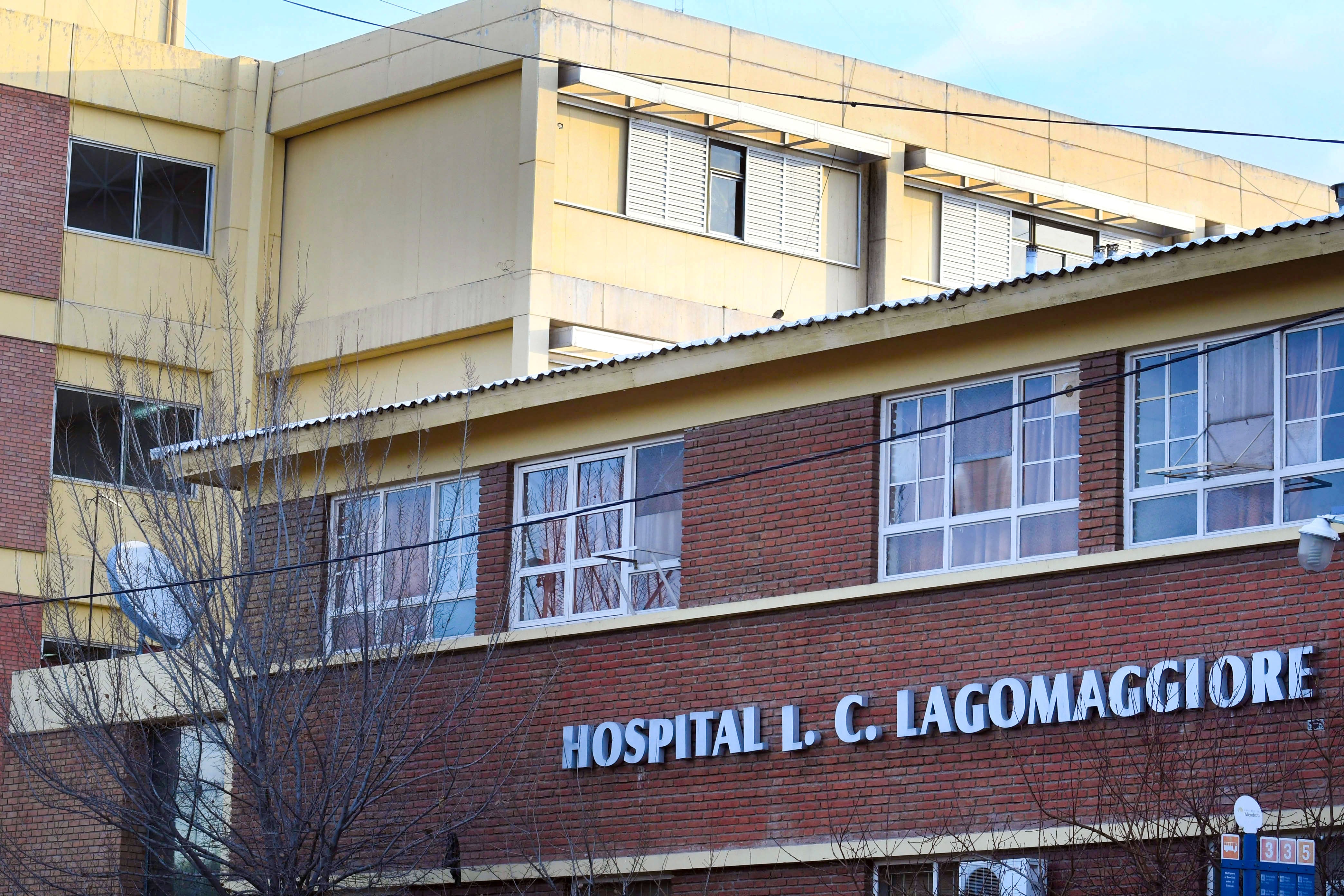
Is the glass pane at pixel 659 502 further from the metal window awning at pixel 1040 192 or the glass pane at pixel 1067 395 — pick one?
the metal window awning at pixel 1040 192

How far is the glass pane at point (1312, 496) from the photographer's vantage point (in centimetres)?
1598

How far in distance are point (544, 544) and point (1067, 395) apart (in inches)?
239

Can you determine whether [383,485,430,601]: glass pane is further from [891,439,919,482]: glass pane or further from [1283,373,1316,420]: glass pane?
[1283,373,1316,420]: glass pane

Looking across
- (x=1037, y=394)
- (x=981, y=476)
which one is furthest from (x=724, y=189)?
(x=1037, y=394)

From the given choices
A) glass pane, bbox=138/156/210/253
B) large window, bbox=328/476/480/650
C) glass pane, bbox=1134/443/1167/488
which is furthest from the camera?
glass pane, bbox=138/156/210/253

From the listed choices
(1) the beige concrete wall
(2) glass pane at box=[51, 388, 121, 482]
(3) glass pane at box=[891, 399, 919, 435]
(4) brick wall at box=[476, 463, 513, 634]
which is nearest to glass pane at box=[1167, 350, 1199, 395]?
(3) glass pane at box=[891, 399, 919, 435]

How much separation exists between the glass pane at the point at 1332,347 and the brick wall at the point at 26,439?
2408 centimetres

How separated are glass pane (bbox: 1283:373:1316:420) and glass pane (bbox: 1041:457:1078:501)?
6.18 ft

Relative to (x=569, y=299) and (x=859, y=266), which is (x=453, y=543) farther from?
(x=859, y=266)

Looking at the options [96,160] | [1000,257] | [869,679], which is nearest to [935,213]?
[1000,257]

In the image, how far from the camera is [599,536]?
21.1m

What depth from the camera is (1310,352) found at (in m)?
16.3

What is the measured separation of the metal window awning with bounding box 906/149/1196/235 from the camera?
3756cm

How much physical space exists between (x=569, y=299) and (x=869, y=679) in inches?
651
